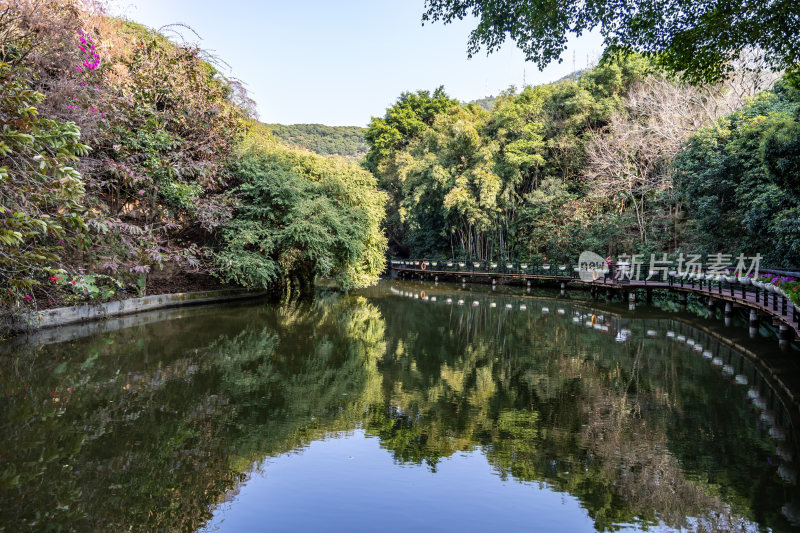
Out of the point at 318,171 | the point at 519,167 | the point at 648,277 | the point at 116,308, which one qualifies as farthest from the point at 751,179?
the point at 116,308

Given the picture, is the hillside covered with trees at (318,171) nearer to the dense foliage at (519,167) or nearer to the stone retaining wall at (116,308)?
the dense foliage at (519,167)

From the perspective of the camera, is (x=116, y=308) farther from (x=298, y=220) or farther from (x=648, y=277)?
(x=648, y=277)

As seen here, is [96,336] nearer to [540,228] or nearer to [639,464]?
[639,464]

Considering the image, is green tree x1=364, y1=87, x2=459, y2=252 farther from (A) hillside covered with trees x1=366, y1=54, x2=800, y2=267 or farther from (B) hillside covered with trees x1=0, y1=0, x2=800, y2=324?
(B) hillside covered with trees x1=0, y1=0, x2=800, y2=324

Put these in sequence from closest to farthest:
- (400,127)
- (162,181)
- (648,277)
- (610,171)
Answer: (162,181), (648,277), (610,171), (400,127)

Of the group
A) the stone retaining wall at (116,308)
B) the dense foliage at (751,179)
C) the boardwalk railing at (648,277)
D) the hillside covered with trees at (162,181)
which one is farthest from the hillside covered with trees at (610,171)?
the stone retaining wall at (116,308)

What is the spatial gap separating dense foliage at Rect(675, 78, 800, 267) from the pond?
3.58m

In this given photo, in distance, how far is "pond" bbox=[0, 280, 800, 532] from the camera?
4.00 m

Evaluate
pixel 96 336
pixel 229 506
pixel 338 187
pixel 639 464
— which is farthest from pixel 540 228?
pixel 229 506

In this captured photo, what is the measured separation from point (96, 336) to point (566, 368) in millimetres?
8441

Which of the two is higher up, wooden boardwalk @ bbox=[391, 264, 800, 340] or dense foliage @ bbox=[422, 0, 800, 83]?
dense foliage @ bbox=[422, 0, 800, 83]

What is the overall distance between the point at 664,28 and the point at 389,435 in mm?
7187

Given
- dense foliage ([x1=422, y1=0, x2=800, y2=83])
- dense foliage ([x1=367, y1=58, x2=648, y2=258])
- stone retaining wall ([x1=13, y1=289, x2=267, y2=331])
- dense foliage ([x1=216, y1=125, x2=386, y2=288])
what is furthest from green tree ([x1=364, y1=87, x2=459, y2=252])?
dense foliage ([x1=422, y1=0, x2=800, y2=83])

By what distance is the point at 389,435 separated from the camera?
563 centimetres
